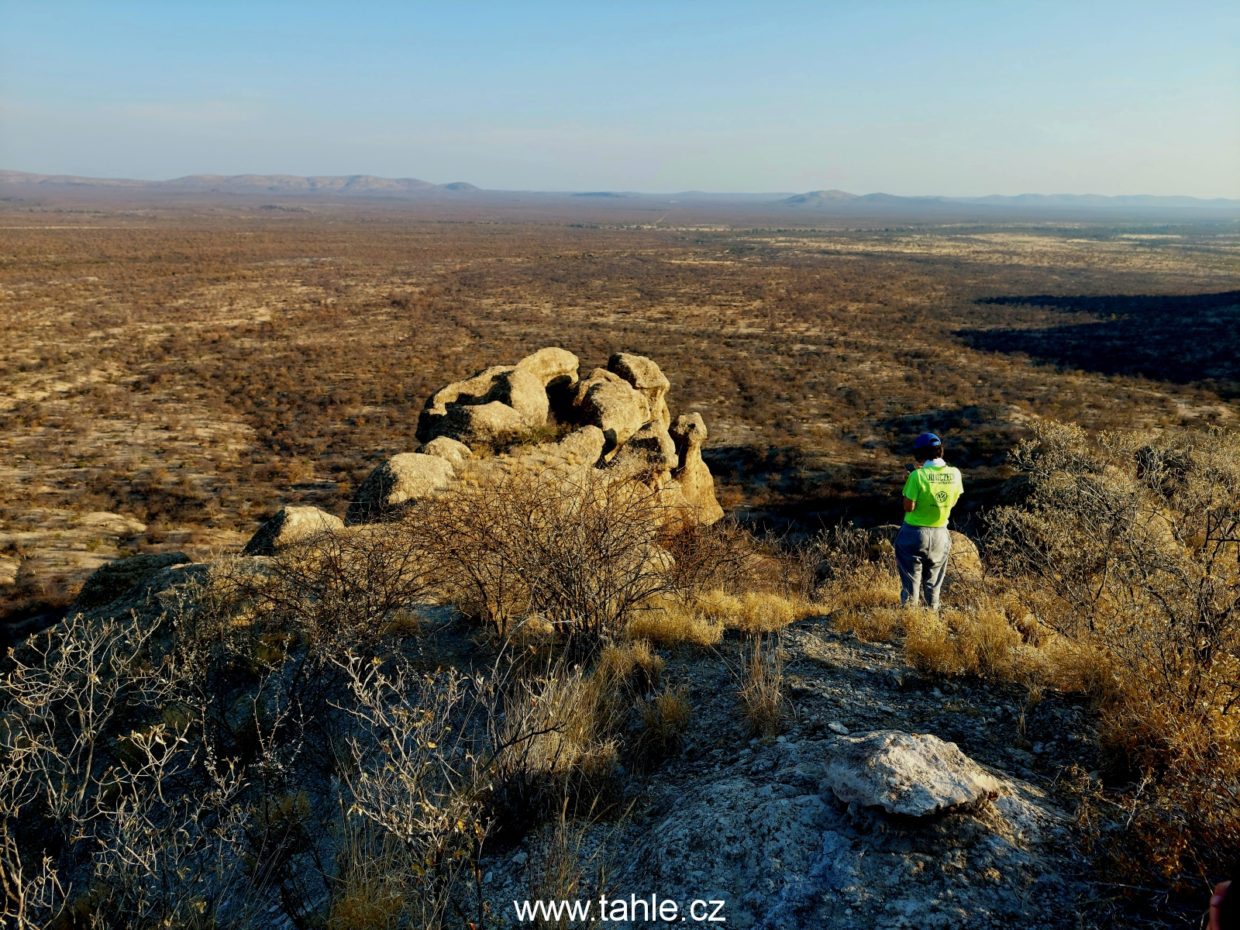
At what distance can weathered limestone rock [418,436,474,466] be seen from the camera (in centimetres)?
984

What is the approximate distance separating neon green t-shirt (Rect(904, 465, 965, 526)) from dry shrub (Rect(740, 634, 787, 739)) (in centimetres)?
217

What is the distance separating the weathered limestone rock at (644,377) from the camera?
15531 millimetres

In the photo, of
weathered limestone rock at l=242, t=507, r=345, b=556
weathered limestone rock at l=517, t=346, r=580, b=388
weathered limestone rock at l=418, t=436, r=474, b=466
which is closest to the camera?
weathered limestone rock at l=242, t=507, r=345, b=556

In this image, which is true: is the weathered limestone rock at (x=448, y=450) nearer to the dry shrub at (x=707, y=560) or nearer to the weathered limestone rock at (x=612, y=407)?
the weathered limestone rock at (x=612, y=407)

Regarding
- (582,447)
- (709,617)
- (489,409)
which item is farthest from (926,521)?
(489,409)

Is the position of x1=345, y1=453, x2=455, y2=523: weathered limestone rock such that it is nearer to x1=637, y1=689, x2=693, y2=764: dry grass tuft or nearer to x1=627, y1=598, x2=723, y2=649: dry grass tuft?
x1=627, y1=598, x2=723, y2=649: dry grass tuft

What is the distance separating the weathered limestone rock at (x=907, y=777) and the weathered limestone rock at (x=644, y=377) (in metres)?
12.3

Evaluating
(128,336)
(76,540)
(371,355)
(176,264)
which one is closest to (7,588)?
(76,540)

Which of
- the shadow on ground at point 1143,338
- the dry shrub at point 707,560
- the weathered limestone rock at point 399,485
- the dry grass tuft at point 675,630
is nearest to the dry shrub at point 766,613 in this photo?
the dry grass tuft at point 675,630

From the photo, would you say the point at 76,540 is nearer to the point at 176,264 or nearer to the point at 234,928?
the point at 234,928

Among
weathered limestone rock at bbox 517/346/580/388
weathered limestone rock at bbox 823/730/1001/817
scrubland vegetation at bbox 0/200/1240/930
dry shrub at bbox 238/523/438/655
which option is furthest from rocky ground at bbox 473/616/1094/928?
weathered limestone rock at bbox 517/346/580/388

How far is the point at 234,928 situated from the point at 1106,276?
82.2 m

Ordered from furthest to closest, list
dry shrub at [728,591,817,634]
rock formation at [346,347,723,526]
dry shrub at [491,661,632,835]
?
1. rock formation at [346,347,723,526]
2. dry shrub at [728,591,817,634]
3. dry shrub at [491,661,632,835]

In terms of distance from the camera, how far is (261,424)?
21469mm
